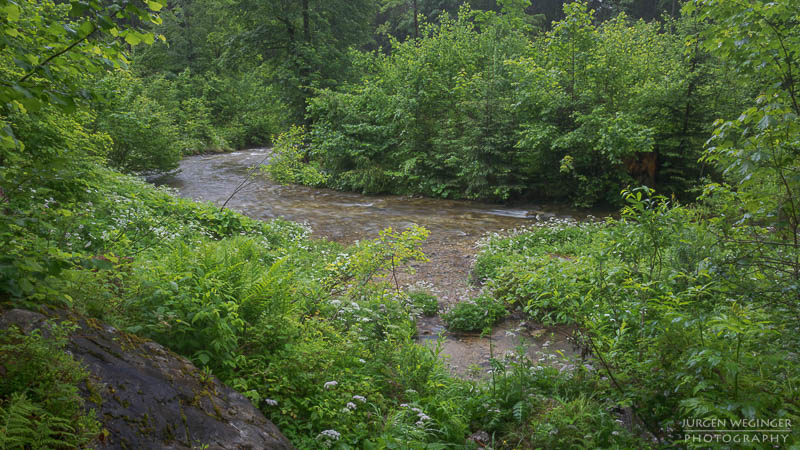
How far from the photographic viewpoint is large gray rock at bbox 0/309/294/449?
2234mm

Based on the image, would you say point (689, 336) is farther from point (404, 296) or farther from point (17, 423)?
point (17, 423)

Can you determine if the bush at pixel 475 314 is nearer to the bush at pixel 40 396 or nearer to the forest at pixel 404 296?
the forest at pixel 404 296

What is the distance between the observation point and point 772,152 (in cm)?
310

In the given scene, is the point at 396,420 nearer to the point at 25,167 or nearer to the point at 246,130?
the point at 25,167

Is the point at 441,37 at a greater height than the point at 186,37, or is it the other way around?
the point at 186,37

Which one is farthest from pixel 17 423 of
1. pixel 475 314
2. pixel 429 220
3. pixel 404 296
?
pixel 429 220

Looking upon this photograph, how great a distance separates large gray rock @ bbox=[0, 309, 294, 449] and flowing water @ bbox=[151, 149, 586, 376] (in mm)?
2518

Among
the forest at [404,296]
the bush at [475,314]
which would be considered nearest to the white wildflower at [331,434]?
the forest at [404,296]

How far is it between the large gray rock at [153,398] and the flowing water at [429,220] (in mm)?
2518

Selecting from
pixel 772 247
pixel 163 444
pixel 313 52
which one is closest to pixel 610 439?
pixel 772 247

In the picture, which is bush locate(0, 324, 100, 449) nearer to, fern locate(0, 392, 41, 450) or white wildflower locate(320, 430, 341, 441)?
fern locate(0, 392, 41, 450)

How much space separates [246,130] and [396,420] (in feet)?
101

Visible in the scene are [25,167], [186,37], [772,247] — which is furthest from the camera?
[186,37]

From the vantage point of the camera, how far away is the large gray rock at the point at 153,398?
2.23 m
